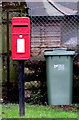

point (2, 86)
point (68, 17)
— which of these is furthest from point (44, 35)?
point (2, 86)

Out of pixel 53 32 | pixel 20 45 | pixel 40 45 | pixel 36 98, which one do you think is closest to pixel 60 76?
pixel 36 98

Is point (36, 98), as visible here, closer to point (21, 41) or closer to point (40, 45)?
point (40, 45)

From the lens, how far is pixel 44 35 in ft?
25.4

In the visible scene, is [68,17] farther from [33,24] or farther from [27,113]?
[27,113]

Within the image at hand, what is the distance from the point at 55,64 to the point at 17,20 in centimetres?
193

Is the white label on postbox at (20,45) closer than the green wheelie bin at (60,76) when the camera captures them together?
Yes

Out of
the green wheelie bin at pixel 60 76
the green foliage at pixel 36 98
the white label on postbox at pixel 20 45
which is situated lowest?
the green foliage at pixel 36 98

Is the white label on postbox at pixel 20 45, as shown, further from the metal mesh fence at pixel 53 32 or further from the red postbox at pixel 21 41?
the metal mesh fence at pixel 53 32

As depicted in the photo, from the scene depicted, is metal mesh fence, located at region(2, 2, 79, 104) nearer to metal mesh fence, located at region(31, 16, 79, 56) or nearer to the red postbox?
metal mesh fence, located at region(31, 16, 79, 56)

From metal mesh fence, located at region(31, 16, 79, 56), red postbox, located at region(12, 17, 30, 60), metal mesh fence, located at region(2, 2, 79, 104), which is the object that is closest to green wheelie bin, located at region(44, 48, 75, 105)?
metal mesh fence, located at region(2, 2, 79, 104)

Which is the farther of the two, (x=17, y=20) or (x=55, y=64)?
(x=55, y=64)

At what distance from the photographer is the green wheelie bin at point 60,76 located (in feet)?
22.3

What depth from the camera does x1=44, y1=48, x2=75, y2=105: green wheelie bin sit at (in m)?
6.80

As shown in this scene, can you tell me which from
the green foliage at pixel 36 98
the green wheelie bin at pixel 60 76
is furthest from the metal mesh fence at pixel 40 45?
the green wheelie bin at pixel 60 76
